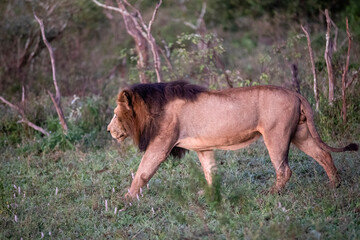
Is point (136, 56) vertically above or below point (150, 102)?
below

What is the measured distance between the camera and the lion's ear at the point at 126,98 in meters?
5.35

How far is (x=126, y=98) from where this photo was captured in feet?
17.5

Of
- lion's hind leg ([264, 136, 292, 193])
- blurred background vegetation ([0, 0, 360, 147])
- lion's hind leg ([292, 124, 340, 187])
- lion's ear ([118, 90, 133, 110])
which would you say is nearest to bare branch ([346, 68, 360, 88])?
blurred background vegetation ([0, 0, 360, 147])

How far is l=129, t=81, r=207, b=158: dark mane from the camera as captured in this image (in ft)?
17.5

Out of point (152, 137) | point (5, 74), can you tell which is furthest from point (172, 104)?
point (5, 74)

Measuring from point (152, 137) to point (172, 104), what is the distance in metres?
0.41

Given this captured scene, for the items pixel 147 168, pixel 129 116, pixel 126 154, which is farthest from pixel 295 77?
pixel 147 168

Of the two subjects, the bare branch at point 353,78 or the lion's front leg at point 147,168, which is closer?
the lion's front leg at point 147,168

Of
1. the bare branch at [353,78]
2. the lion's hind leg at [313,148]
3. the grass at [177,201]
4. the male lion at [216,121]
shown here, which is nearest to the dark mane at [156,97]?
the male lion at [216,121]

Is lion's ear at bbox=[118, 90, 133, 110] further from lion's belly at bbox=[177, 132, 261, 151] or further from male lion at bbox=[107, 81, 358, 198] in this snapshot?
lion's belly at bbox=[177, 132, 261, 151]

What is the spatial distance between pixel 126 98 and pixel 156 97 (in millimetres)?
315

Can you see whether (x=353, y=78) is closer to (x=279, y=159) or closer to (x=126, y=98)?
(x=279, y=159)

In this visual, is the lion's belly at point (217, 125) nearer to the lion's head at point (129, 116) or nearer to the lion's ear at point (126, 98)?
the lion's head at point (129, 116)

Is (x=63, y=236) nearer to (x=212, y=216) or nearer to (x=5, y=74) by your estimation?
(x=212, y=216)
